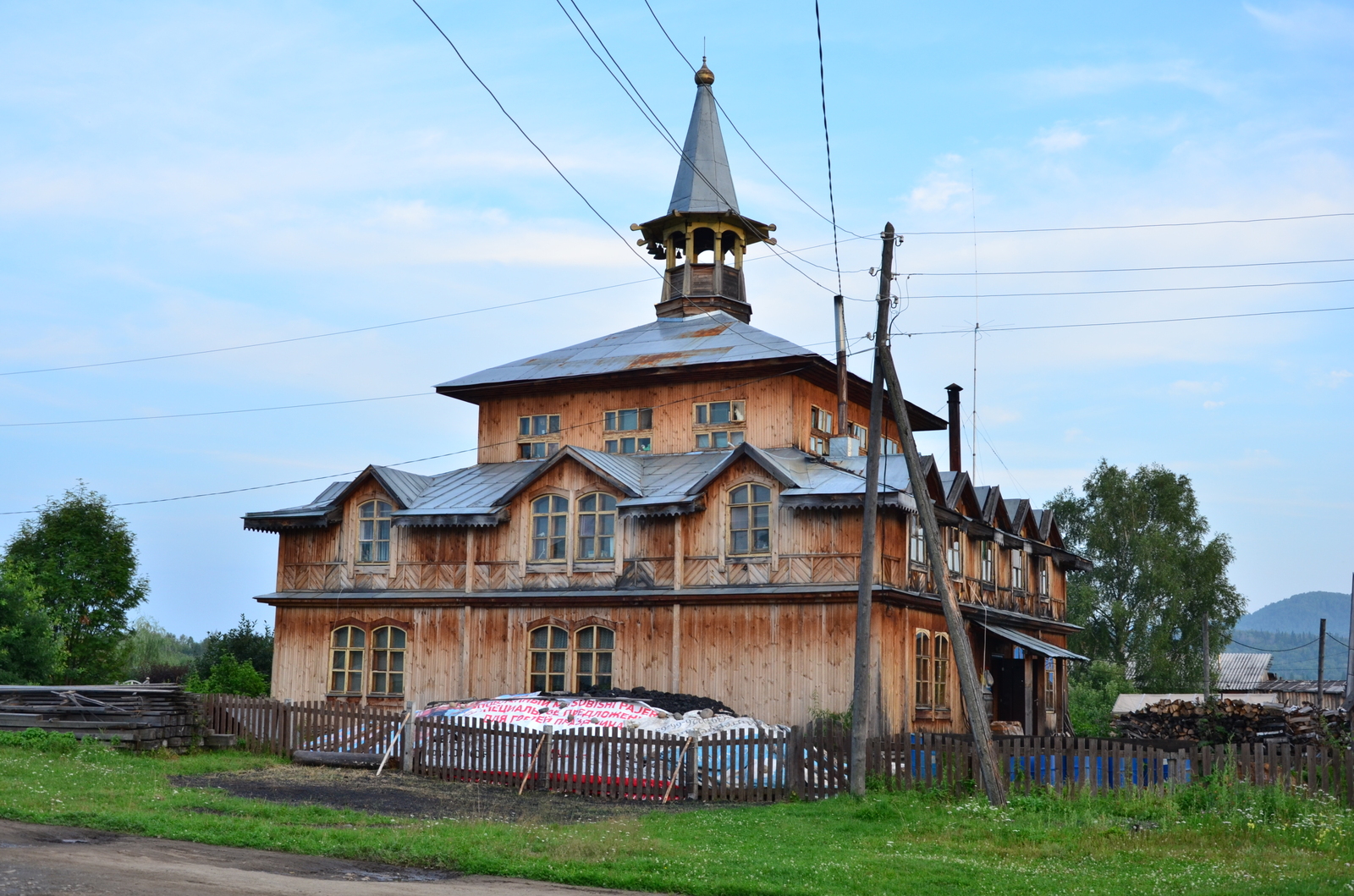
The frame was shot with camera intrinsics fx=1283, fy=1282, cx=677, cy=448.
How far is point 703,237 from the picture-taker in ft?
127

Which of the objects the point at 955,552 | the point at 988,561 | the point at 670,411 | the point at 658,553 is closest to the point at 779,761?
the point at 658,553

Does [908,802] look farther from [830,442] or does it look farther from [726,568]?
[830,442]

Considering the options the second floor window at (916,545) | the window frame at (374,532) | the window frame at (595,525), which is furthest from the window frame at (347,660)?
the second floor window at (916,545)

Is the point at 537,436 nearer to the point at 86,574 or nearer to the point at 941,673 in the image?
the point at 941,673

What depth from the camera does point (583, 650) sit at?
30.1 m

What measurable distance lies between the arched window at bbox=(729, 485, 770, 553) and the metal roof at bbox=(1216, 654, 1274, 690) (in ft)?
159

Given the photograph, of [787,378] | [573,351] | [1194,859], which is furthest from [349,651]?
[1194,859]

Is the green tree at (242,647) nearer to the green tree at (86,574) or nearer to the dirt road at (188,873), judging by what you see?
the green tree at (86,574)

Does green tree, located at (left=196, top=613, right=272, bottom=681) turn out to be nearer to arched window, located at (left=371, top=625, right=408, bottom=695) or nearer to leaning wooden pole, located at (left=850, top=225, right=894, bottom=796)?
arched window, located at (left=371, top=625, right=408, bottom=695)

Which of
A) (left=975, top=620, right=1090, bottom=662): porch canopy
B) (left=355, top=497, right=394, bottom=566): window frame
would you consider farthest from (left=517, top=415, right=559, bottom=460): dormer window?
(left=975, top=620, right=1090, bottom=662): porch canopy

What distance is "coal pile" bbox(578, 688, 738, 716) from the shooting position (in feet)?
83.3

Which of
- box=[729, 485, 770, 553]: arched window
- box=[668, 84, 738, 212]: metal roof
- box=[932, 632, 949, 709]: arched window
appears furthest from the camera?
box=[668, 84, 738, 212]: metal roof

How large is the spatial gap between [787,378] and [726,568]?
17.9 ft

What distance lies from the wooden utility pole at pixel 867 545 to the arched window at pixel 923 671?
9.87m
